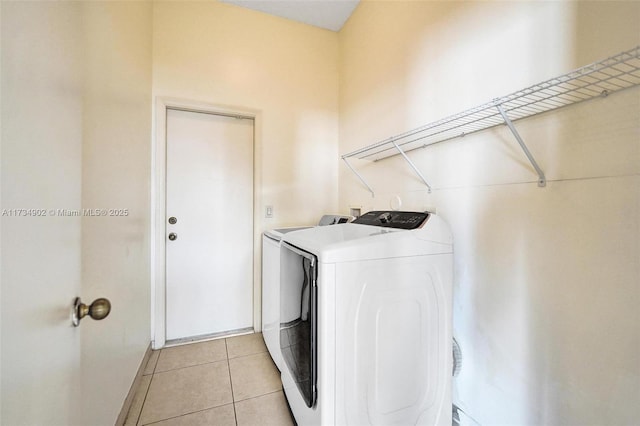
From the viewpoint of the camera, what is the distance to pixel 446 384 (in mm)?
1184

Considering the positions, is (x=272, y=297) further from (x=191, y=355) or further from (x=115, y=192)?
(x=115, y=192)

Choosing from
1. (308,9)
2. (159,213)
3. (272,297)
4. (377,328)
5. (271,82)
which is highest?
(308,9)

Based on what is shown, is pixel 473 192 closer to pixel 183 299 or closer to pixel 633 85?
pixel 633 85

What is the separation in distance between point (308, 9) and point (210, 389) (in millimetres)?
3197

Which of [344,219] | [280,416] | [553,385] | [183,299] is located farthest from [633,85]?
[183,299]

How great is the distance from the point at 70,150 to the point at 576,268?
1.73 metres

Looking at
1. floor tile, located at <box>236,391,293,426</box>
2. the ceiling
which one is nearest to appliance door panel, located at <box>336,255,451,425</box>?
floor tile, located at <box>236,391,293,426</box>

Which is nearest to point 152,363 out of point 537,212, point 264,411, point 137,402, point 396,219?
point 137,402

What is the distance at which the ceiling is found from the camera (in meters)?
2.23

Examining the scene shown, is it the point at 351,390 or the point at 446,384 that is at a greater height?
the point at 351,390

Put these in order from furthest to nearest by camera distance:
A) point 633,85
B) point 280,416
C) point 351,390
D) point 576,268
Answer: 1. point 280,416
2. point 351,390
3. point 576,268
4. point 633,85

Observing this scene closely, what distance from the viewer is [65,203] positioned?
2.43ft

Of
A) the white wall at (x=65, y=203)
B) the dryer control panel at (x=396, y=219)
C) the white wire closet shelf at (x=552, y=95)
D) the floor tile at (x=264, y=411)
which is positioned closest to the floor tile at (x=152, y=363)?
the white wall at (x=65, y=203)

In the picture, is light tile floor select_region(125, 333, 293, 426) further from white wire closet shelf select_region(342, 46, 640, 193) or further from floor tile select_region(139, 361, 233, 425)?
white wire closet shelf select_region(342, 46, 640, 193)
